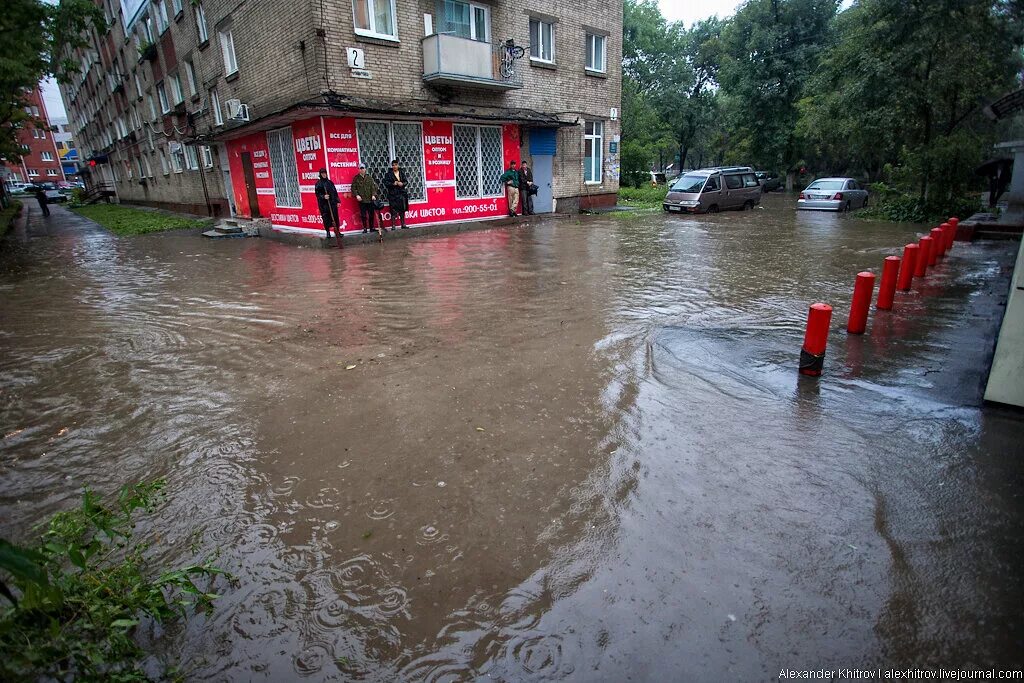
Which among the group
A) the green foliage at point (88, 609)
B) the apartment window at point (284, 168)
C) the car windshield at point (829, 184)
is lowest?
the green foliage at point (88, 609)

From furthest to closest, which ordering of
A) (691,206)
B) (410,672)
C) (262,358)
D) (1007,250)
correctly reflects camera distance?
(691,206) < (1007,250) < (262,358) < (410,672)

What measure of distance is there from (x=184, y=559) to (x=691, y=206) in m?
20.4

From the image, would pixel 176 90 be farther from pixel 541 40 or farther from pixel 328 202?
pixel 541 40

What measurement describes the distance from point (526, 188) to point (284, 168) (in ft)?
25.0

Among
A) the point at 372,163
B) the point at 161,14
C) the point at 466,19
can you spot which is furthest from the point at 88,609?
the point at 161,14

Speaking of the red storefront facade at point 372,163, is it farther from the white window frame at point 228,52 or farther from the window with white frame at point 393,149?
the white window frame at point 228,52

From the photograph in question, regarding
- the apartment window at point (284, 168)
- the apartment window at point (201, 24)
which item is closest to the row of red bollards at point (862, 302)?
the apartment window at point (284, 168)

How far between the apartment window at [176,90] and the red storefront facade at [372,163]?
5.69 meters

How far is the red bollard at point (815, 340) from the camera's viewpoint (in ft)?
16.3

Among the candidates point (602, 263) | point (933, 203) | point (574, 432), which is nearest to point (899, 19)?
point (933, 203)

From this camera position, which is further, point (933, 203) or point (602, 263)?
point (933, 203)

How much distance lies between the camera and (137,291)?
9477 millimetres

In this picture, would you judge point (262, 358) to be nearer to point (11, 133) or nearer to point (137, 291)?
point (137, 291)

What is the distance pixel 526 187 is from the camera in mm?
18516
